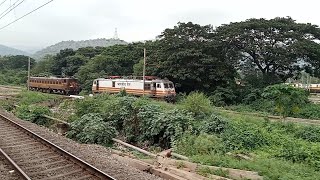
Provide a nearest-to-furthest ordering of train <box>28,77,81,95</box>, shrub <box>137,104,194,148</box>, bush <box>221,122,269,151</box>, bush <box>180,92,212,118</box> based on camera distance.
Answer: bush <box>221,122,269,151</box>
shrub <box>137,104,194,148</box>
bush <box>180,92,212,118</box>
train <box>28,77,81,95</box>

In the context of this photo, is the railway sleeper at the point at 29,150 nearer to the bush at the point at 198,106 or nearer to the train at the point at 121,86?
the bush at the point at 198,106

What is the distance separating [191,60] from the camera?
123 feet

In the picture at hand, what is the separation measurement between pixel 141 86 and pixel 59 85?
50.8 feet

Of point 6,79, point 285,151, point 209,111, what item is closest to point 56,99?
point 209,111

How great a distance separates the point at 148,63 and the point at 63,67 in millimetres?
33921

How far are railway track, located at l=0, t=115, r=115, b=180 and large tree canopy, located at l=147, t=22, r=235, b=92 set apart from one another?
76.8 feet

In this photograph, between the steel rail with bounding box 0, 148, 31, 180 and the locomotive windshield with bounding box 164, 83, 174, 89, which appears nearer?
the steel rail with bounding box 0, 148, 31, 180

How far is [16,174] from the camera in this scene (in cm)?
1014

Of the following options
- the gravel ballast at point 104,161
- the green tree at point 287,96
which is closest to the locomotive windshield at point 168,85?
the green tree at point 287,96

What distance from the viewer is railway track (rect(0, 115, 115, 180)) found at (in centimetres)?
1002

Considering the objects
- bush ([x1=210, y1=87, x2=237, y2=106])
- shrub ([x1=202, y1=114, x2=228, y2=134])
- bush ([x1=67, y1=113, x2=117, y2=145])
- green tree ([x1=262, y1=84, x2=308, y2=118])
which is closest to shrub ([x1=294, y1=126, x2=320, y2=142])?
green tree ([x1=262, y1=84, x2=308, y2=118])

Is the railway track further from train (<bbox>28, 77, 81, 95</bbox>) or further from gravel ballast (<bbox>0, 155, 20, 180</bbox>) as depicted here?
train (<bbox>28, 77, 81, 95</bbox>)

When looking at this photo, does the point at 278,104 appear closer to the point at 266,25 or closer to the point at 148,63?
the point at 266,25

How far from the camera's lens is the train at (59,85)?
158ft
